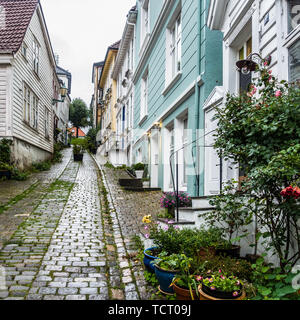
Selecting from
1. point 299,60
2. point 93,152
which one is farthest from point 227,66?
point 93,152

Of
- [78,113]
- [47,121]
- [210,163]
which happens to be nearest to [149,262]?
[210,163]

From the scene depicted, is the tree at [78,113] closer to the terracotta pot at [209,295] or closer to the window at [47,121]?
the window at [47,121]

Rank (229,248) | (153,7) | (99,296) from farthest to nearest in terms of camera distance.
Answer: (153,7)
(229,248)
(99,296)

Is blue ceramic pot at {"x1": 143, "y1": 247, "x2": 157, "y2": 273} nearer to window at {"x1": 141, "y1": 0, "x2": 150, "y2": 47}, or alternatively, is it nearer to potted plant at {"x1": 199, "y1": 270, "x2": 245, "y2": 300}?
potted plant at {"x1": 199, "y1": 270, "x2": 245, "y2": 300}

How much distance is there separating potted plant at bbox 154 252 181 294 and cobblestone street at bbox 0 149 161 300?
0.23 metres

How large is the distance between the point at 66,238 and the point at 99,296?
246cm

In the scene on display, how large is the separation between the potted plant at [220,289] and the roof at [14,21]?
12.8m

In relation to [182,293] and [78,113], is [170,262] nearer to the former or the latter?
[182,293]

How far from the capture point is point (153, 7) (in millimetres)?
13695

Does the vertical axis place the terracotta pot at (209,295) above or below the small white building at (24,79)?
below

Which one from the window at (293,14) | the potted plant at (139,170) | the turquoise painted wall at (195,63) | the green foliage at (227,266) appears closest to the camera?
the green foliage at (227,266)

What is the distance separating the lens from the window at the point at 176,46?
10.6 metres

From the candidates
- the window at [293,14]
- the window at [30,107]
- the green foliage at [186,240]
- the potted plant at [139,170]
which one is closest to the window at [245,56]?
the window at [293,14]
